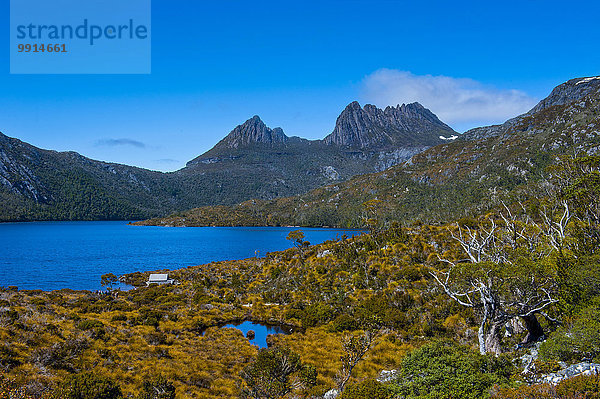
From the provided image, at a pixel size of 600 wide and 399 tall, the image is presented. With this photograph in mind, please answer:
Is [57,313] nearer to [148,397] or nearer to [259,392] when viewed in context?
[148,397]

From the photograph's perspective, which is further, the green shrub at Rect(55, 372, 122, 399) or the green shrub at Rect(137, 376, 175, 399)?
the green shrub at Rect(137, 376, 175, 399)

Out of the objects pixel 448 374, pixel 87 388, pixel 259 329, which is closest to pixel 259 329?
→ pixel 259 329

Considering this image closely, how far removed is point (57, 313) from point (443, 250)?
165ft

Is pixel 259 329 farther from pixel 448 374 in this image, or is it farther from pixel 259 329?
pixel 448 374

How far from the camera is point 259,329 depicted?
41656 millimetres

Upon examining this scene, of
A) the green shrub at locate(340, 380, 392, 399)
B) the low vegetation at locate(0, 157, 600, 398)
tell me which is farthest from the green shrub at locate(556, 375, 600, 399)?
the green shrub at locate(340, 380, 392, 399)

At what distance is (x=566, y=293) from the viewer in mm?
19656

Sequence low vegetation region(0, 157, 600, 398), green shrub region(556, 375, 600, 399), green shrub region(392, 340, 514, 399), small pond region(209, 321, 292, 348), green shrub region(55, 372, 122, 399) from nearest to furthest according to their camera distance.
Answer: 1. green shrub region(556, 375, 600, 399)
2. green shrub region(392, 340, 514, 399)
3. low vegetation region(0, 157, 600, 398)
4. green shrub region(55, 372, 122, 399)
5. small pond region(209, 321, 292, 348)

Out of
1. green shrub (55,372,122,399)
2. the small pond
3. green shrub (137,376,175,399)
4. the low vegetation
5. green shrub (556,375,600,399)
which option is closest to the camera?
green shrub (556,375,600,399)

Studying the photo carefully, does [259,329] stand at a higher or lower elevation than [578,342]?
lower

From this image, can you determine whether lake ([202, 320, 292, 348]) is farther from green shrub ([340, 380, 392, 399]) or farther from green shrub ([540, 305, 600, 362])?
green shrub ([540, 305, 600, 362])

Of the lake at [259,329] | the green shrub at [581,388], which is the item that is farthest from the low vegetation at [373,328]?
the lake at [259,329]

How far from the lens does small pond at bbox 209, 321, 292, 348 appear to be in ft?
124

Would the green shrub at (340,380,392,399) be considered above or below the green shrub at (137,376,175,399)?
above
